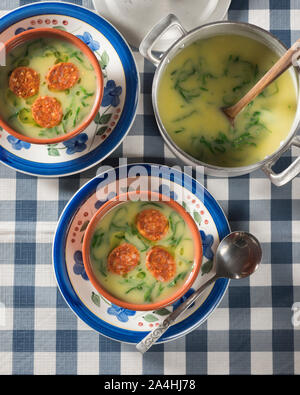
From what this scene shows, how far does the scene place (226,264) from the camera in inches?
43.2

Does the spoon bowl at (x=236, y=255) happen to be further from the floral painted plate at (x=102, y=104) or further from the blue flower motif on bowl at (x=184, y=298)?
the floral painted plate at (x=102, y=104)

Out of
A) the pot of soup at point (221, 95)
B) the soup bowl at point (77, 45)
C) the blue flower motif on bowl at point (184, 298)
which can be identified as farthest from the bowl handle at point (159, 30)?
the blue flower motif on bowl at point (184, 298)

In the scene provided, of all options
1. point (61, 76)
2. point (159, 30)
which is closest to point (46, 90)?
point (61, 76)

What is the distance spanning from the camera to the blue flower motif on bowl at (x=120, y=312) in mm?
1113

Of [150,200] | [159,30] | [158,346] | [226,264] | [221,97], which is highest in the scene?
[159,30]

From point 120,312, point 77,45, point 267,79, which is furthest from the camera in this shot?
point 120,312

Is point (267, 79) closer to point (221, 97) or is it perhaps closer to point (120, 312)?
point (221, 97)

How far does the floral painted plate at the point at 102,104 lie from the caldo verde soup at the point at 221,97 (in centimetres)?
19

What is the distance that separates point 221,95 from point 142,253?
375 millimetres

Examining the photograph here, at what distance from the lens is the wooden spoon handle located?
2.62 feet

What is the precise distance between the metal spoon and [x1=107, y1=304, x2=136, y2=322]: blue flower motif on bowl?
0.06m

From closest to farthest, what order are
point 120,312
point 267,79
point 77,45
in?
point 267,79 → point 77,45 → point 120,312

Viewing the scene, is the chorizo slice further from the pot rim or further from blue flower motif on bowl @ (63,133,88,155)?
the pot rim

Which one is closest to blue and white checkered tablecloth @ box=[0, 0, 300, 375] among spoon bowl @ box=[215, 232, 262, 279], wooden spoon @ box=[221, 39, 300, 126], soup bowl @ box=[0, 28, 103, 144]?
spoon bowl @ box=[215, 232, 262, 279]
